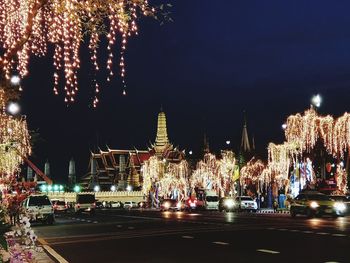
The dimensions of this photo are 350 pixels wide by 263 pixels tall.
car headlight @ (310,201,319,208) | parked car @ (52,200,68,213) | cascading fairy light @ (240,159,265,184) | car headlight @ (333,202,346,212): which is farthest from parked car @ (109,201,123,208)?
car headlight @ (333,202,346,212)

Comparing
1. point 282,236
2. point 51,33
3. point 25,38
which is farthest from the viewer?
point 282,236

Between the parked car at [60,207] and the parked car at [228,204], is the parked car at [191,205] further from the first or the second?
the parked car at [60,207]

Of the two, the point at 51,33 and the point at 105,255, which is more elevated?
the point at 51,33

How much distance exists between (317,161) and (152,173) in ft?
159

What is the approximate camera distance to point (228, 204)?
55.6 meters

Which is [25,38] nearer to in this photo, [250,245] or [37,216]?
[250,245]

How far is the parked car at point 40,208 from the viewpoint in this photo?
3509 cm

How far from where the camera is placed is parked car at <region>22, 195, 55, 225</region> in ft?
115

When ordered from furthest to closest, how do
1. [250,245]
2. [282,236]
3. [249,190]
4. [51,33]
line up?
[249,190]
[282,236]
[250,245]
[51,33]

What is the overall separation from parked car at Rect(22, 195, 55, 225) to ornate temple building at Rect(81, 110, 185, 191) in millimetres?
74627

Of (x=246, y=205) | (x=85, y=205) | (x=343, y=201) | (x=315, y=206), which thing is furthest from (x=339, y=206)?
(x=85, y=205)

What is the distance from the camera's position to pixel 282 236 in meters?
20.6

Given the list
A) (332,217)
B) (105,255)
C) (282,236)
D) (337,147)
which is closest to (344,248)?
(282,236)

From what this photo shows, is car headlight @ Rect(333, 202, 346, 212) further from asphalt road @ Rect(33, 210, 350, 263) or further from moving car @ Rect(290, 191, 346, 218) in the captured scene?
asphalt road @ Rect(33, 210, 350, 263)
